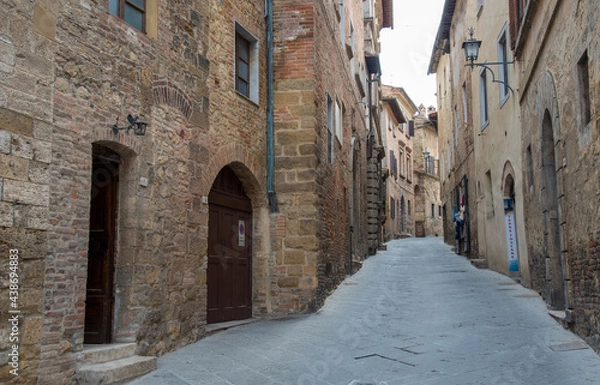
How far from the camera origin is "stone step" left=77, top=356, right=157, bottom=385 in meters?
5.38

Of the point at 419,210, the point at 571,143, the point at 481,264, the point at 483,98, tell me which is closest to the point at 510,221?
the point at 481,264

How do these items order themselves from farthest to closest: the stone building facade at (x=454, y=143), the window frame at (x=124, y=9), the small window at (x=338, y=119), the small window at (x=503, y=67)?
the stone building facade at (x=454, y=143) < the small window at (x=338, y=119) < the small window at (x=503, y=67) < the window frame at (x=124, y=9)

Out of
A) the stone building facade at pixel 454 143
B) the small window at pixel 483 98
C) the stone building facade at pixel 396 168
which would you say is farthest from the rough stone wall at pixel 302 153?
the stone building facade at pixel 396 168

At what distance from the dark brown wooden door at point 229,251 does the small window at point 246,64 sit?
136 cm

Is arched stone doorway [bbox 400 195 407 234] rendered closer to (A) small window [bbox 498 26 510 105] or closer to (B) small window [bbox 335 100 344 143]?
(B) small window [bbox 335 100 344 143]

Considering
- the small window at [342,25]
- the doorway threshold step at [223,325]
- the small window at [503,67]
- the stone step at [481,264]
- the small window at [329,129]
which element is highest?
the small window at [342,25]

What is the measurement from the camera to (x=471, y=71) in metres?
17.6

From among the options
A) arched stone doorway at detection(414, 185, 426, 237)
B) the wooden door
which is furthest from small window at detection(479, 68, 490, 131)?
the wooden door

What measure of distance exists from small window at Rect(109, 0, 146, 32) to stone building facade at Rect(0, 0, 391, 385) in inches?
0.8

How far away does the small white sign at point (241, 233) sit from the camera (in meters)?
9.47

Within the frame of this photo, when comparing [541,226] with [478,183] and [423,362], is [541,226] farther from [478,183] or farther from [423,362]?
[478,183]

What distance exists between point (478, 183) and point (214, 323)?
10.6m

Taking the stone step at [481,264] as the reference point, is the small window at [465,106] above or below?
above

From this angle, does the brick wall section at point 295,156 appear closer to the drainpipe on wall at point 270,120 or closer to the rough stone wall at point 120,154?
the drainpipe on wall at point 270,120
